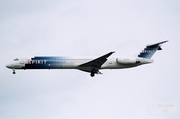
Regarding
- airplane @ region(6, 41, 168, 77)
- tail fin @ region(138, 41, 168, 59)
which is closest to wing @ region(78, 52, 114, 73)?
airplane @ region(6, 41, 168, 77)

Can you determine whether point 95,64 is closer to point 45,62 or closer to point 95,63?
point 95,63

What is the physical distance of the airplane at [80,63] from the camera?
37188mm

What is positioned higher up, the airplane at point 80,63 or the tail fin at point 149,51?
the tail fin at point 149,51

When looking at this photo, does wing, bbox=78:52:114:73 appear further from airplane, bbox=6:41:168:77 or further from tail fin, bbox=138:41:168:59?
tail fin, bbox=138:41:168:59

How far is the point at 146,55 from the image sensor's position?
4059cm

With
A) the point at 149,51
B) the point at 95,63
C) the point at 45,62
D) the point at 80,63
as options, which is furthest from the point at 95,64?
the point at 149,51

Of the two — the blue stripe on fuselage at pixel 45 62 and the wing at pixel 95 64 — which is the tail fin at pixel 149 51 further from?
the blue stripe on fuselage at pixel 45 62

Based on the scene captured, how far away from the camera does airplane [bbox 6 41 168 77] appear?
122 ft

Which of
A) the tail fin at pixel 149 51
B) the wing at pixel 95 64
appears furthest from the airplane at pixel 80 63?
the tail fin at pixel 149 51

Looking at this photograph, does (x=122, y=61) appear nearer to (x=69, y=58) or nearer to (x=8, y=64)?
(x=69, y=58)

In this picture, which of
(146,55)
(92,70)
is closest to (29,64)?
(92,70)

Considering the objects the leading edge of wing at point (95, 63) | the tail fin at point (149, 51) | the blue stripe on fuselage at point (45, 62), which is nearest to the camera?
the leading edge of wing at point (95, 63)

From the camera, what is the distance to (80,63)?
3819cm

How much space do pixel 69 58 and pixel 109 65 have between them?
4.49m
